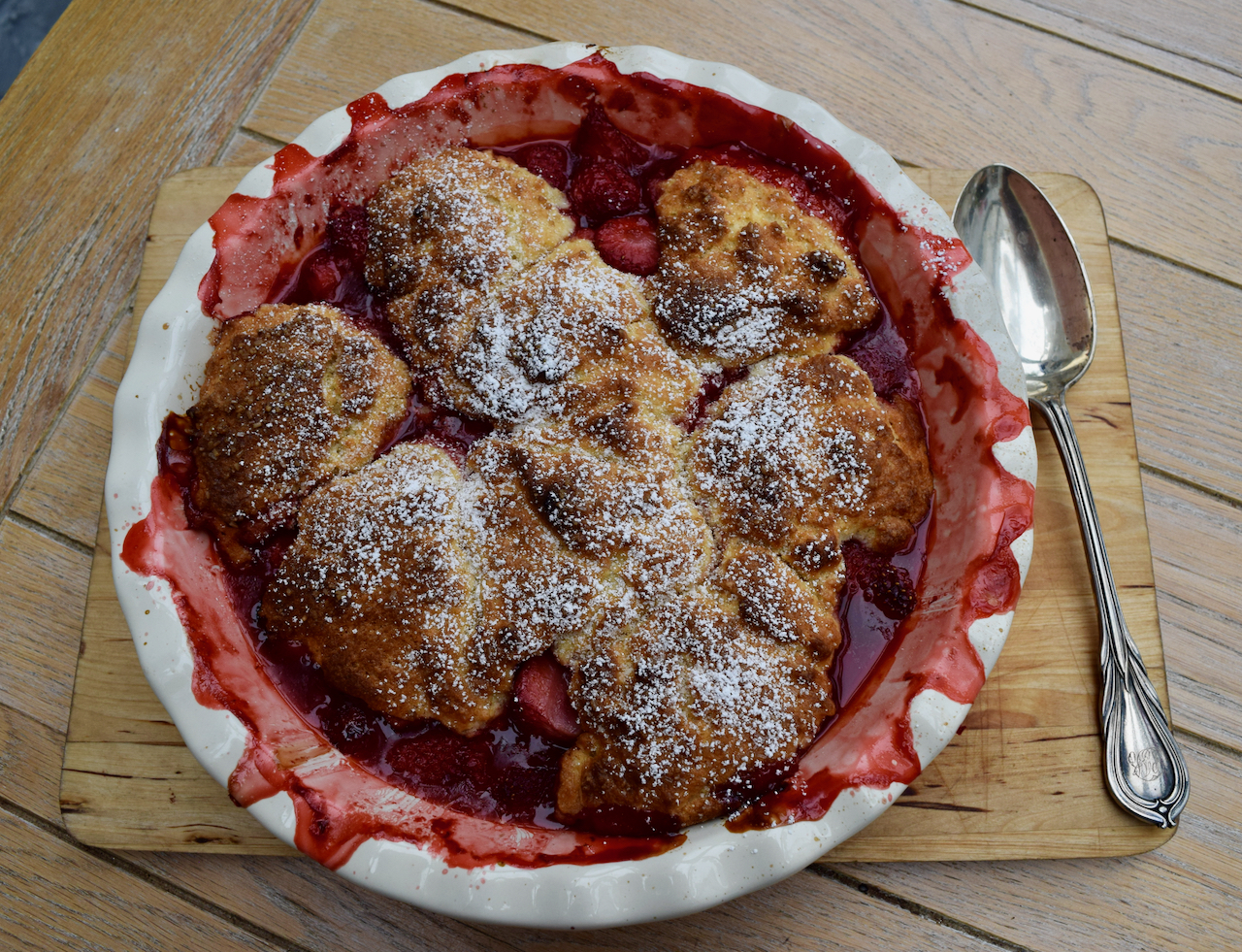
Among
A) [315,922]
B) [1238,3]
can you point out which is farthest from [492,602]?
[1238,3]

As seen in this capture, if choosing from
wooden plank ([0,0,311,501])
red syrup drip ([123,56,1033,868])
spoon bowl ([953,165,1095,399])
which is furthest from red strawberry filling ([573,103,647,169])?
wooden plank ([0,0,311,501])

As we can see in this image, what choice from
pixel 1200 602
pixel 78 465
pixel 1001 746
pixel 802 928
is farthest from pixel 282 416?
pixel 1200 602

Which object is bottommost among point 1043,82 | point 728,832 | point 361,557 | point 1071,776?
point 1071,776

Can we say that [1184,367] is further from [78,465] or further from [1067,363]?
[78,465]

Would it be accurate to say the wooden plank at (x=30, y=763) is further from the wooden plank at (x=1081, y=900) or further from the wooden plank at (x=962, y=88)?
the wooden plank at (x=1081, y=900)

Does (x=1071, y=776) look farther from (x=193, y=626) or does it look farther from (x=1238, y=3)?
(x=1238, y=3)

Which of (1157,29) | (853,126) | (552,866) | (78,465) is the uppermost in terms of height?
(1157,29)

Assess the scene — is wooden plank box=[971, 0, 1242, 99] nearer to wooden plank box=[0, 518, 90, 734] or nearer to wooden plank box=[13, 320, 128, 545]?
wooden plank box=[13, 320, 128, 545]
